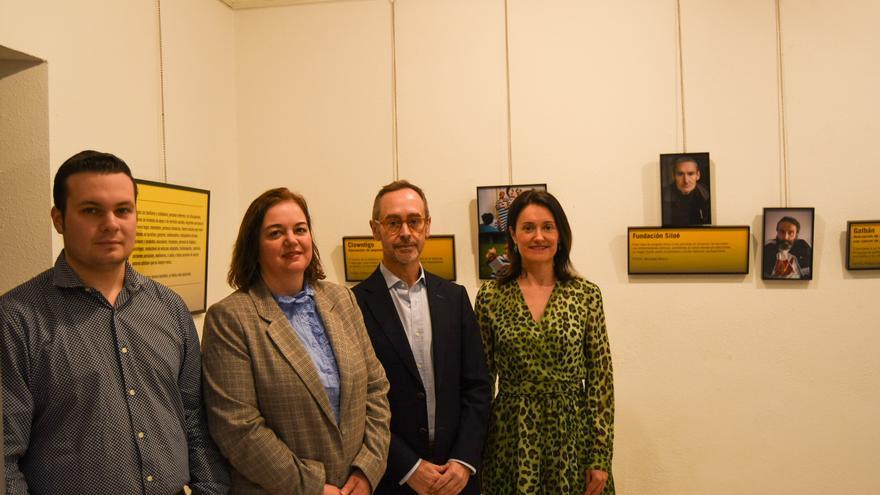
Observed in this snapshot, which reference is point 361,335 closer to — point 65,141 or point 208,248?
point 65,141

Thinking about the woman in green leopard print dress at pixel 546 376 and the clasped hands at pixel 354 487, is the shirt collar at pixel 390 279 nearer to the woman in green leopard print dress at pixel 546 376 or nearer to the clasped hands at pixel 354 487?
the woman in green leopard print dress at pixel 546 376

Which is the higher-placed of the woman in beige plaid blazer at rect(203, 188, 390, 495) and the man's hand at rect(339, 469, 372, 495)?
the woman in beige plaid blazer at rect(203, 188, 390, 495)

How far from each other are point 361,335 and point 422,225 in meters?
0.42

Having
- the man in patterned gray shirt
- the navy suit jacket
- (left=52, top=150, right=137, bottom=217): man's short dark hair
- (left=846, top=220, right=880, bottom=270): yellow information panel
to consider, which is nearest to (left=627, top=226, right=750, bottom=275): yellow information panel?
(left=846, top=220, right=880, bottom=270): yellow information panel

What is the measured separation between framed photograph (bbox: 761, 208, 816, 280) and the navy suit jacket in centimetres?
178

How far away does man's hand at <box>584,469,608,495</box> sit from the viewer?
209 cm

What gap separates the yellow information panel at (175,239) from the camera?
97.8 inches

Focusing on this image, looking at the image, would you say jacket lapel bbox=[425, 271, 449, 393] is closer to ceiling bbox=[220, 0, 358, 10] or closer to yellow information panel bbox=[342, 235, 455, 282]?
yellow information panel bbox=[342, 235, 455, 282]

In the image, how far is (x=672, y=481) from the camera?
10.0ft

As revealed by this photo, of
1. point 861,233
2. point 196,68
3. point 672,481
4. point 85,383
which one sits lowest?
point 672,481

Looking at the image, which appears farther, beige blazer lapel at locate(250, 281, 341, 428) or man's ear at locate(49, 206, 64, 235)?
beige blazer lapel at locate(250, 281, 341, 428)

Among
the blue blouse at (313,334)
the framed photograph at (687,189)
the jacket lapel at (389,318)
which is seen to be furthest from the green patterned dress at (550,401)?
the framed photograph at (687,189)

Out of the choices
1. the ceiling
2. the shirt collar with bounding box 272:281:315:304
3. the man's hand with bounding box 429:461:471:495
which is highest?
the ceiling

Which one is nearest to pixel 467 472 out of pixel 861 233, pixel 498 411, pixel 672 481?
pixel 498 411
